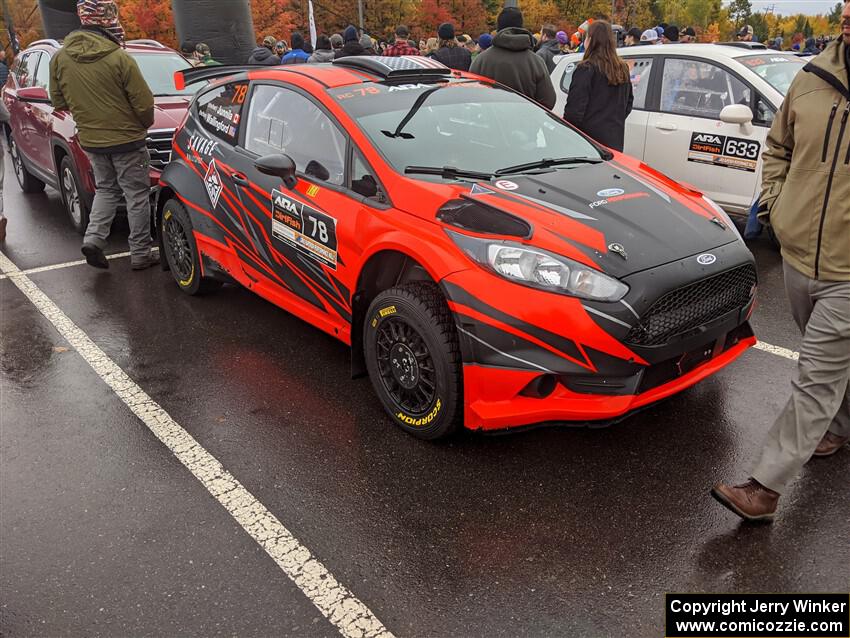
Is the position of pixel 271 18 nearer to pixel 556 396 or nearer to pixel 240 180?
pixel 240 180

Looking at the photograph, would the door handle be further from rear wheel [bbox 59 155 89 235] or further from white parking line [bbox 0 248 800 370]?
rear wheel [bbox 59 155 89 235]

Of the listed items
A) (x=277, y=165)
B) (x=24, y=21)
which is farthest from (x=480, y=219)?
(x=24, y=21)

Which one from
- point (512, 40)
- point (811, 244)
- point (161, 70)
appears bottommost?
point (811, 244)

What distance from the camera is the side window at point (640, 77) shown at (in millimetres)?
6828

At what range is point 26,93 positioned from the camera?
7.52 m

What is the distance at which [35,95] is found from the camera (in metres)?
7.42

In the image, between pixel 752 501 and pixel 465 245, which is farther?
pixel 465 245

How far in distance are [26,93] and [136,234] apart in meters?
2.70

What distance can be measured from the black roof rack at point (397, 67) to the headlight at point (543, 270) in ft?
5.60

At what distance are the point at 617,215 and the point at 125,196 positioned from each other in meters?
4.55

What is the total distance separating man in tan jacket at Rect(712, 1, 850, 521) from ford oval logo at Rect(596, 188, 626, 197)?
789 millimetres

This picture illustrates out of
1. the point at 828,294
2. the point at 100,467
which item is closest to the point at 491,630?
the point at 828,294

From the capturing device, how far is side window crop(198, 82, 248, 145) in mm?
4734

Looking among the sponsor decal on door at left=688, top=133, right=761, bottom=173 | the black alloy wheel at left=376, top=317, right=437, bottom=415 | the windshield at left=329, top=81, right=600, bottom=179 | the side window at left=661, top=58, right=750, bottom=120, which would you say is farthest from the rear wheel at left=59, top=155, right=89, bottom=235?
the sponsor decal on door at left=688, top=133, right=761, bottom=173
